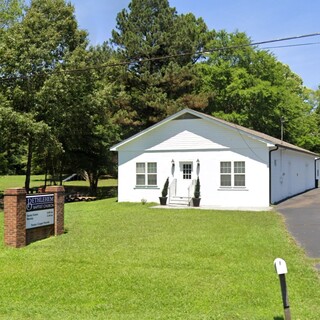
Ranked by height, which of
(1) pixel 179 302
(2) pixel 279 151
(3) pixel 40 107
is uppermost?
(3) pixel 40 107

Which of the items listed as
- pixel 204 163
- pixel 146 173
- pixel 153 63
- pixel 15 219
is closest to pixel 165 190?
pixel 146 173

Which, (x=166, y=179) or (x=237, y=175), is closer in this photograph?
(x=237, y=175)

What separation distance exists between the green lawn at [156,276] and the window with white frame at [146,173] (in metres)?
9.93

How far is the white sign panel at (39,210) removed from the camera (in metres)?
10.2

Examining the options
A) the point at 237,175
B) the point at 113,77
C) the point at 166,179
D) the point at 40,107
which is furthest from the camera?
the point at 113,77

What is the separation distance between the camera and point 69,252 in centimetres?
877

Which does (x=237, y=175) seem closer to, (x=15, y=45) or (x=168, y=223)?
(x=168, y=223)

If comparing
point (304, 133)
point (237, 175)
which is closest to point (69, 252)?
point (237, 175)

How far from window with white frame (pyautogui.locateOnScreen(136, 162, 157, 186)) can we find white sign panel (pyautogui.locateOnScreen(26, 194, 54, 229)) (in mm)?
10966

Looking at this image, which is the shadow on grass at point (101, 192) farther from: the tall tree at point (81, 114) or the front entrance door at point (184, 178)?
the front entrance door at point (184, 178)

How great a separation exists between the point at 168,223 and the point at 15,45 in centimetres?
1452

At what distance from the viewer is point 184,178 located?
21016 mm

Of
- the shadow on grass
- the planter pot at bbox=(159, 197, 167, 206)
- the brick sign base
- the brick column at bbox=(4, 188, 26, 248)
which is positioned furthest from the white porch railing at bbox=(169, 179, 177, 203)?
the brick column at bbox=(4, 188, 26, 248)

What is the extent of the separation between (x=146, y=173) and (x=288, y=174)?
28.8 feet
